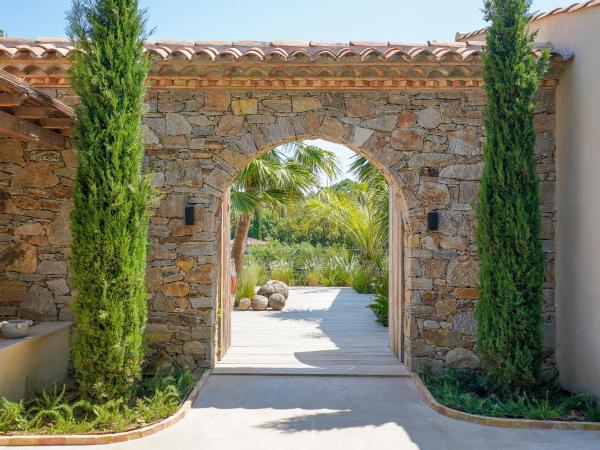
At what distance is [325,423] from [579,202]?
3.37 metres

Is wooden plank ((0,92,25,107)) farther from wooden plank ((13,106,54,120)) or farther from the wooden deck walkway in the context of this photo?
the wooden deck walkway

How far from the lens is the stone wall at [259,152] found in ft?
19.5

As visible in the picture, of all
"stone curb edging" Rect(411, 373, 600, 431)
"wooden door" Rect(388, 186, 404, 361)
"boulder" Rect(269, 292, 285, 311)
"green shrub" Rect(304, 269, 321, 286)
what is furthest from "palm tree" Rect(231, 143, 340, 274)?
"stone curb edging" Rect(411, 373, 600, 431)

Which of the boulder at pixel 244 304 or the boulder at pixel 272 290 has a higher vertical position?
the boulder at pixel 272 290

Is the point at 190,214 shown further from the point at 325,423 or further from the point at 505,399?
the point at 505,399

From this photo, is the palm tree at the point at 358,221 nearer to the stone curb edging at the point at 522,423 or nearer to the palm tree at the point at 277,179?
the palm tree at the point at 277,179

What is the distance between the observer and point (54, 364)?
222 inches

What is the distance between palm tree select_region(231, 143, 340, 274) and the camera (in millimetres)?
11203

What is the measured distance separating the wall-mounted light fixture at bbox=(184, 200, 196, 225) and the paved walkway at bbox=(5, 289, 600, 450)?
5.78 feet

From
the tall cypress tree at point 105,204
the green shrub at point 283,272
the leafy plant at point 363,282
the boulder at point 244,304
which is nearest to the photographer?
the tall cypress tree at point 105,204

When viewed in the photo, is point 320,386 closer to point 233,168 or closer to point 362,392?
point 362,392

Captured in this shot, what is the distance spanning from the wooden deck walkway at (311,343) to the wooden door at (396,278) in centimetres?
24

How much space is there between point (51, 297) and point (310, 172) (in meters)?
7.52

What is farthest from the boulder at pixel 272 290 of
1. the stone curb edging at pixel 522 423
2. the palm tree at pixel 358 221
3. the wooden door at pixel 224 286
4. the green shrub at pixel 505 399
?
the stone curb edging at pixel 522 423
